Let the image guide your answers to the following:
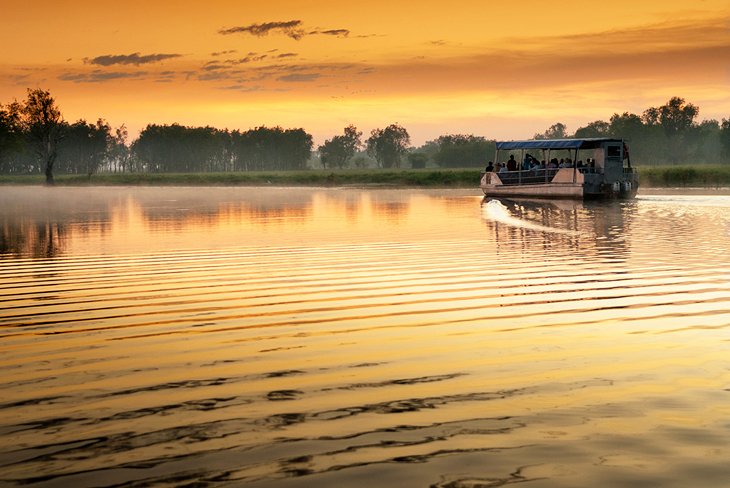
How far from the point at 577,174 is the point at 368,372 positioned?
47.7m

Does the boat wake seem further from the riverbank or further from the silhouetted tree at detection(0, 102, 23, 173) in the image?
the silhouetted tree at detection(0, 102, 23, 173)

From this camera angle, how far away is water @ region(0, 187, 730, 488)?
19.1ft

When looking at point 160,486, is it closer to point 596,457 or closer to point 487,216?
point 596,457

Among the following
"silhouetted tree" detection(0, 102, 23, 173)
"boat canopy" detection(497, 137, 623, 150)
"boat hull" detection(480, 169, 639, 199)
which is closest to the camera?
"boat hull" detection(480, 169, 639, 199)

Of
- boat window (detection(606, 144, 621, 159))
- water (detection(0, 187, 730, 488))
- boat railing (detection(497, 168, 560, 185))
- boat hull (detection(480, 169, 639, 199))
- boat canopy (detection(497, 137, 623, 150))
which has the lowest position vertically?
water (detection(0, 187, 730, 488))

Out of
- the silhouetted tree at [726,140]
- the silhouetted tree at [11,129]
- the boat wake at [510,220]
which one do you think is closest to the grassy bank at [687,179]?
the boat wake at [510,220]

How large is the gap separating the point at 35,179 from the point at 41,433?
169497 millimetres

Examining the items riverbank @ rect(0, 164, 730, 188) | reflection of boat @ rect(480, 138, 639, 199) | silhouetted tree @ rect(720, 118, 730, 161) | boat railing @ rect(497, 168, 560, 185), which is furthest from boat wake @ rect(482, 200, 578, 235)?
silhouetted tree @ rect(720, 118, 730, 161)

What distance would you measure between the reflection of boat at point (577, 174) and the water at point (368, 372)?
35.0 meters

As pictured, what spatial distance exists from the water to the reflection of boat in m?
35.0

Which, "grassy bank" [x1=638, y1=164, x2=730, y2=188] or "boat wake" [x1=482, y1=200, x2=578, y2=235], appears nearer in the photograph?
"boat wake" [x1=482, y1=200, x2=578, y2=235]

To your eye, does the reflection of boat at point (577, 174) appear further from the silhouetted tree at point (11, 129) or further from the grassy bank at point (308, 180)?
the silhouetted tree at point (11, 129)

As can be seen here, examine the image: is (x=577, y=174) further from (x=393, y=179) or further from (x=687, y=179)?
(x=393, y=179)

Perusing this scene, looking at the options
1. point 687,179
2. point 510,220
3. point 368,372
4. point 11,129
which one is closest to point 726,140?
point 687,179
